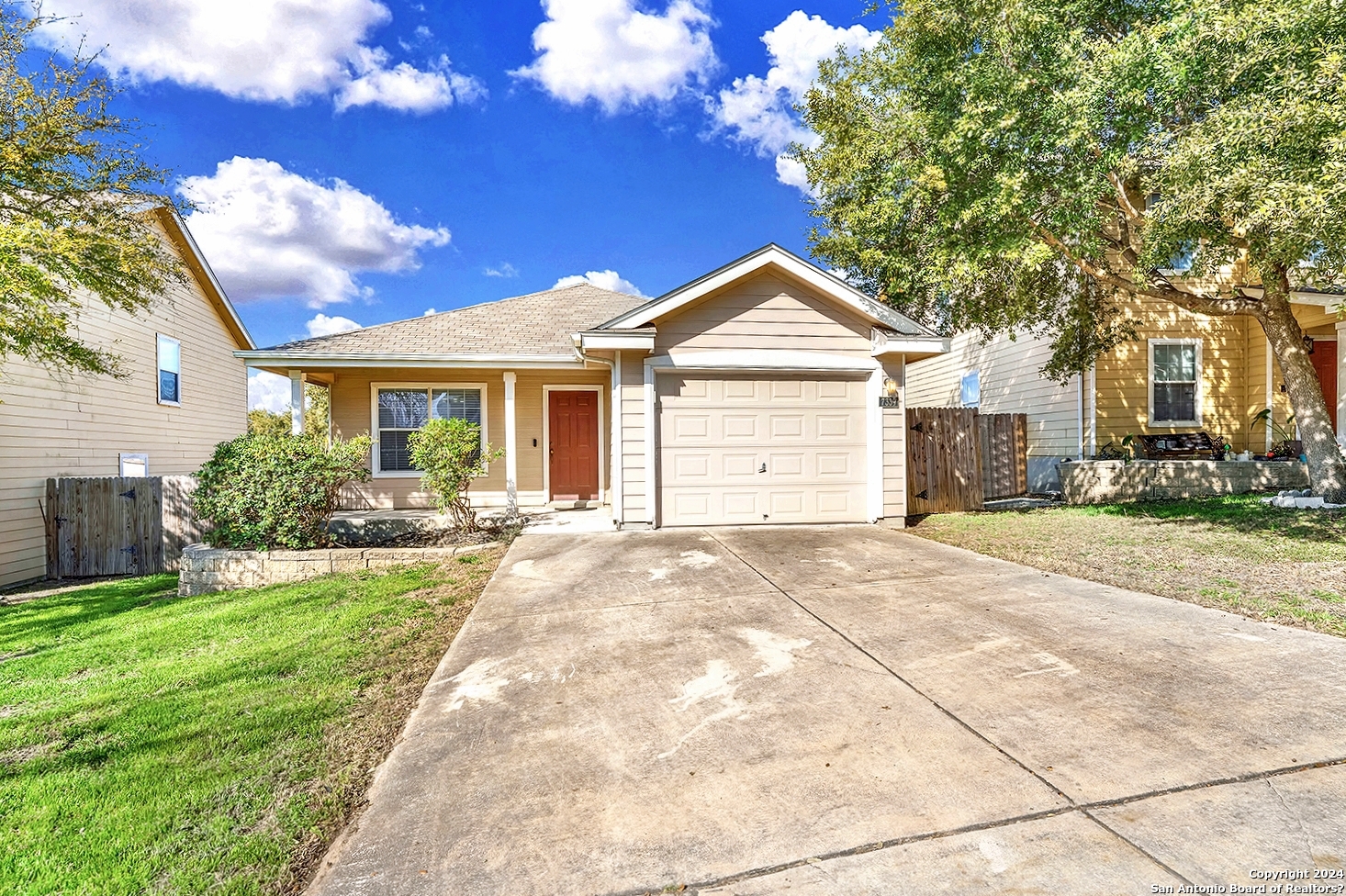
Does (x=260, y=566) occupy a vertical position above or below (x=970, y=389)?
below

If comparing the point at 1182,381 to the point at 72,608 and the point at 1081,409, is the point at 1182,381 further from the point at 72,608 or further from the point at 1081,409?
the point at 72,608

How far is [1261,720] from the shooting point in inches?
111

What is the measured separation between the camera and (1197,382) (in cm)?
1231

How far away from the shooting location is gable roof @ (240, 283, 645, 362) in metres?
9.90

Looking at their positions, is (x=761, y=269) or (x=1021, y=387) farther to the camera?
(x=1021, y=387)

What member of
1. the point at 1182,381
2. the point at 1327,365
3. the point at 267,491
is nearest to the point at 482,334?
the point at 267,491

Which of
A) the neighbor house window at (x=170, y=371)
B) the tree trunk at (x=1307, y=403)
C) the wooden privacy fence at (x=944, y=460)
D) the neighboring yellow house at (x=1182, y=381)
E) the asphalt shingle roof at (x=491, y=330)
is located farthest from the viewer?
the neighbor house window at (x=170, y=371)

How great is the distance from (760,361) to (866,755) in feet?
20.8

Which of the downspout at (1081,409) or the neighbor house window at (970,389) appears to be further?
the neighbor house window at (970,389)

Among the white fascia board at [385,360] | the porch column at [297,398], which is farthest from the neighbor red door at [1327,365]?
the porch column at [297,398]

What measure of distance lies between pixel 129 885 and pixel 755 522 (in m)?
7.23

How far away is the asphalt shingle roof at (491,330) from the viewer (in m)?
10.2

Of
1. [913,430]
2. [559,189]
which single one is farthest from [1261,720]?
[559,189]

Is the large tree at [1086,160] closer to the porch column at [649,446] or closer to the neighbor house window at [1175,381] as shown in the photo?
the neighbor house window at [1175,381]
